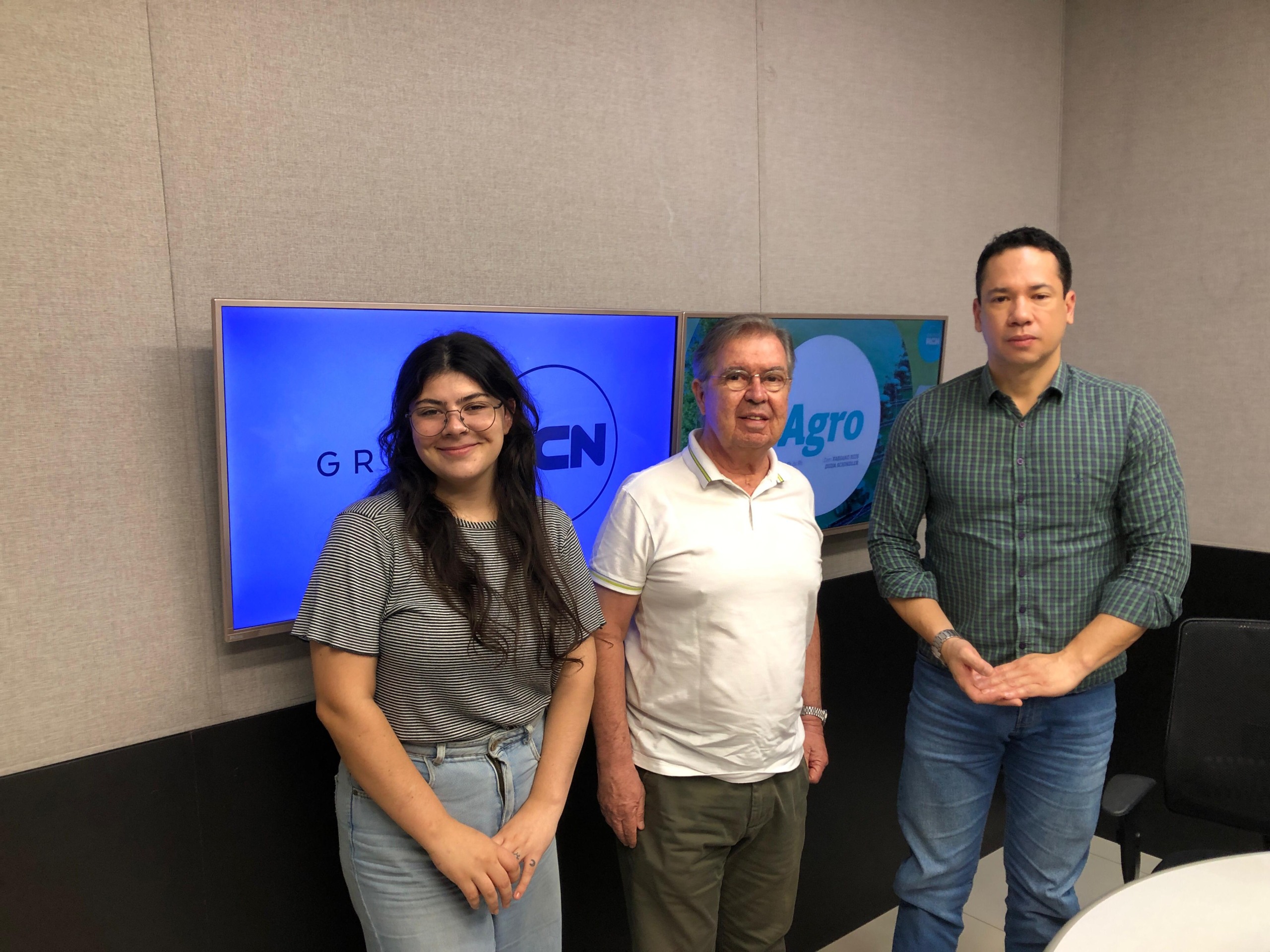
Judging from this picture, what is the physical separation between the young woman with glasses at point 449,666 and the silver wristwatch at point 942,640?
0.89 m

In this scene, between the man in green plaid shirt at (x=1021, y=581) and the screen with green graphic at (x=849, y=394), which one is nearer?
the man in green plaid shirt at (x=1021, y=581)

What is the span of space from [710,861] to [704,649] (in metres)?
0.46

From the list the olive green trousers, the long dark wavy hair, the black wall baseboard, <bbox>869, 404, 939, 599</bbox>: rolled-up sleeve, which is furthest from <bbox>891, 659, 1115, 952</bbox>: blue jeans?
the long dark wavy hair

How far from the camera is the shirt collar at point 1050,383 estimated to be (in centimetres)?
205

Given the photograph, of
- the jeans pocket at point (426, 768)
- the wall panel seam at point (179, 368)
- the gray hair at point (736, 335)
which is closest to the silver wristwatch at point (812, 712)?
the gray hair at point (736, 335)

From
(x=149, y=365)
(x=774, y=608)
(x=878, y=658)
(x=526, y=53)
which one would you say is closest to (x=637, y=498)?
(x=774, y=608)

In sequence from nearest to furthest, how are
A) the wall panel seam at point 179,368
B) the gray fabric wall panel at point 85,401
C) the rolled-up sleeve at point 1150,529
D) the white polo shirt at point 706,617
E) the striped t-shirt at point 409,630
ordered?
the striped t-shirt at point 409,630, the gray fabric wall panel at point 85,401, the wall panel seam at point 179,368, the white polo shirt at point 706,617, the rolled-up sleeve at point 1150,529

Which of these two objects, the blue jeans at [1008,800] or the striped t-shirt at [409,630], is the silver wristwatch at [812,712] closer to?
the blue jeans at [1008,800]

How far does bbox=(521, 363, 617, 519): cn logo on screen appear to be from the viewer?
2111 millimetres

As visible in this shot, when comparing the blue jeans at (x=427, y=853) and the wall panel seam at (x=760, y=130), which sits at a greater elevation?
the wall panel seam at (x=760, y=130)

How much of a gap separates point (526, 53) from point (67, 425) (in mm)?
1304

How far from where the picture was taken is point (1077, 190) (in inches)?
144

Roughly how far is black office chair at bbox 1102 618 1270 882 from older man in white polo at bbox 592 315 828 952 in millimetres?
878

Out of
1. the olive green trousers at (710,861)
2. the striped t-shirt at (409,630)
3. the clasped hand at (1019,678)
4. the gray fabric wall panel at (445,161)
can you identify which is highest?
the gray fabric wall panel at (445,161)
